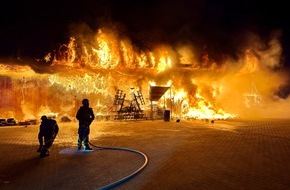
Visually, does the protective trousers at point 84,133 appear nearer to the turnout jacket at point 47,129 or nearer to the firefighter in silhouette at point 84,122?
the firefighter in silhouette at point 84,122

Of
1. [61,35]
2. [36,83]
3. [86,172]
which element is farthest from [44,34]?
[86,172]

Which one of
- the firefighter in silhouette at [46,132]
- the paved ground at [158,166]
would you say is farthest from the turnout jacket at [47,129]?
the paved ground at [158,166]

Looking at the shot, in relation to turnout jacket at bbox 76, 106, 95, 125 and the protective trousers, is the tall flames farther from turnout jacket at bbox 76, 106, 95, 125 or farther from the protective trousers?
the protective trousers

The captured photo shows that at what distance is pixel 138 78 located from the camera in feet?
94.4

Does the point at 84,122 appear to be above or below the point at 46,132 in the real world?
above

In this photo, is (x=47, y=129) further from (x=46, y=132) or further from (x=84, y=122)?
(x=84, y=122)

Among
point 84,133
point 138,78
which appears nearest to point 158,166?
point 84,133

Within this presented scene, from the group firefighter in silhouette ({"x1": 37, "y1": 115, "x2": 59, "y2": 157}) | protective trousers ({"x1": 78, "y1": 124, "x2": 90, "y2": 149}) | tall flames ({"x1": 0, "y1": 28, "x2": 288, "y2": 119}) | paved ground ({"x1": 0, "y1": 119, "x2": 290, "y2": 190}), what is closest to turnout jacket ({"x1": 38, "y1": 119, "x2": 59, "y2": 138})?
firefighter in silhouette ({"x1": 37, "y1": 115, "x2": 59, "y2": 157})

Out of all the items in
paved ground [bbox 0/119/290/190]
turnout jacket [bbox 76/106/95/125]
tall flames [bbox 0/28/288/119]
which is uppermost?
tall flames [bbox 0/28/288/119]

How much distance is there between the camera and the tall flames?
23.6 m

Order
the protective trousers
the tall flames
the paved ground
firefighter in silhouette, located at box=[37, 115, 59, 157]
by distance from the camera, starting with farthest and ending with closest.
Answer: the tall flames, the protective trousers, firefighter in silhouette, located at box=[37, 115, 59, 157], the paved ground

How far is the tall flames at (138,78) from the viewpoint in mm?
23613

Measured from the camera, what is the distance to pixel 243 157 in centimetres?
955

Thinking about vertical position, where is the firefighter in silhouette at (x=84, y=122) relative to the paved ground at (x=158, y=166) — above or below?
above
